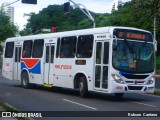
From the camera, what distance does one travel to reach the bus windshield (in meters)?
17.1

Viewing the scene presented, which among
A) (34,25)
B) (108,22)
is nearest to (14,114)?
(108,22)

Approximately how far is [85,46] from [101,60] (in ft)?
5.04

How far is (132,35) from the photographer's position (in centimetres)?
1775

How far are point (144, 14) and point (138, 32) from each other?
649 centimetres

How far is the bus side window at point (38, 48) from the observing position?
22761 millimetres

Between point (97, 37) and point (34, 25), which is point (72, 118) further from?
point (34, 25)

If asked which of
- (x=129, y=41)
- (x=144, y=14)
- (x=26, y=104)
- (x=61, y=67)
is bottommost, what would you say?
(x=26, y=104)

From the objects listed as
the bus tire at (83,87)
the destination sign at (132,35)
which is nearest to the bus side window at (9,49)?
the bus tire at (83,87)

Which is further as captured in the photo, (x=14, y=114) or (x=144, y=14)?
(x=144, y=14)

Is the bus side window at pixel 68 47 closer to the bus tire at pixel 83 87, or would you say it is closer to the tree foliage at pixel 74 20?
the bus tire at pixel 83 87

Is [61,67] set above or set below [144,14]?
below

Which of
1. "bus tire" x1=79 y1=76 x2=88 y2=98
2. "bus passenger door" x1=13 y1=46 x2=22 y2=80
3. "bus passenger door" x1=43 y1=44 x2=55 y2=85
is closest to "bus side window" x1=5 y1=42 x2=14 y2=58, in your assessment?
"bus passenger door" x1=13 y1=46 x2=22 y2=80

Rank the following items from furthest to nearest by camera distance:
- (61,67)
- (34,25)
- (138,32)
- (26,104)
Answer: (34,25)
(61,67)
(138,32)
(26,104)

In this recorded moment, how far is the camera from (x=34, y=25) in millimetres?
98438
